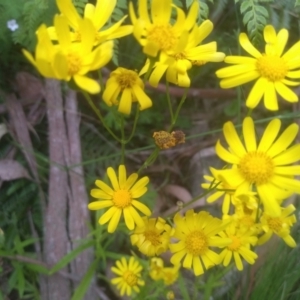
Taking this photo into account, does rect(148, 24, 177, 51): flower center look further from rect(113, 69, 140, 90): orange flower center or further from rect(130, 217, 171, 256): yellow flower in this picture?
rect(130, 217, 171, 256): yellow flower

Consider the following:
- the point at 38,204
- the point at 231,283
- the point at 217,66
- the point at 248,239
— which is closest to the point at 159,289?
the point at 231,283

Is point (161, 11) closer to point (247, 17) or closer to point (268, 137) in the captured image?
point (268, 137)

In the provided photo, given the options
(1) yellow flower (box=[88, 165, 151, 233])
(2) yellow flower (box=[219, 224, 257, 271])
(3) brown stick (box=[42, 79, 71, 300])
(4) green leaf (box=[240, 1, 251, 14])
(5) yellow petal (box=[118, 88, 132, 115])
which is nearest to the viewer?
(5) yellow petal (box=[118, 88, 132, 115])

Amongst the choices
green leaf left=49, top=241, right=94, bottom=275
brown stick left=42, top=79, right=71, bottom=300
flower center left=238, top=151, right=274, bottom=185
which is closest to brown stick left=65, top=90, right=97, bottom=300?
brown stick left=42, top=79, right=71, bottom=300

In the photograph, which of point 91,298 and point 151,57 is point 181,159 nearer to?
point 91,298

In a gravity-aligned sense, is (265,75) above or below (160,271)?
above

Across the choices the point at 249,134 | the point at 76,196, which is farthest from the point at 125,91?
the point at 76,196
